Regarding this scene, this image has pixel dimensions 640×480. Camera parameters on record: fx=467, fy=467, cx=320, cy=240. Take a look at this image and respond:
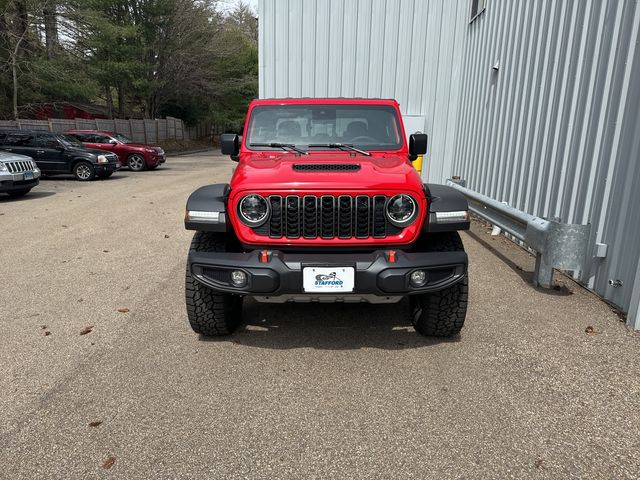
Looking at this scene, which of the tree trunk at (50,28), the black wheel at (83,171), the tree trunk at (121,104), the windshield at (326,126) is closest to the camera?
the windshield at (326,126)

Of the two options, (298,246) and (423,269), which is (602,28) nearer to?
(423,269)

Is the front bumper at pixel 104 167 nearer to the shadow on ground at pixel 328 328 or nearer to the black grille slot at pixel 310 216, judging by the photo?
the shadow on ground at pixel 328 328

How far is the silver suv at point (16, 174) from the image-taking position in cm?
1060

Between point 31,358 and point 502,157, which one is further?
point 502,157

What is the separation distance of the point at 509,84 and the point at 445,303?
204 inches

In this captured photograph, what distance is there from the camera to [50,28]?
74.0 feet

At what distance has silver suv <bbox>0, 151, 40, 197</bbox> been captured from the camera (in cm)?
1060

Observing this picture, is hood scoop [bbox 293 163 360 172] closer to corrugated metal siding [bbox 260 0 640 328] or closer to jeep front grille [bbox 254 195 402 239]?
jeep front grille [bbox 254 195 402 239]

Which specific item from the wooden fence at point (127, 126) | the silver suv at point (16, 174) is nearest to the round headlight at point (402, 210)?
the silver suv at point (16, 174)

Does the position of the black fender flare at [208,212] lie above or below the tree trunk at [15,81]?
below

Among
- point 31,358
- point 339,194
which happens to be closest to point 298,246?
point 339,194

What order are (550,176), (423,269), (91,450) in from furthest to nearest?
(550,176), (423,269), (91,450)

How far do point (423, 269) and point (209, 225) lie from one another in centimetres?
154

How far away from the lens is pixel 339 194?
3.24 m
